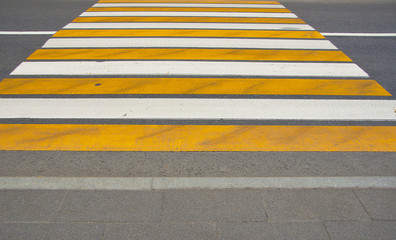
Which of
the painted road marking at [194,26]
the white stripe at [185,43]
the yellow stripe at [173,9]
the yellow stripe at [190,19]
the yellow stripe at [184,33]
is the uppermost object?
the yellow stripe at [173,9]

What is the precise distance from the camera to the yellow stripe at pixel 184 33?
8414 mm

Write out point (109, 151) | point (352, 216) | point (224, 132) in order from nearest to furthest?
point (352, 216) < point (109, 151) < point (224, 132)

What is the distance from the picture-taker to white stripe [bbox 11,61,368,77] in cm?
646

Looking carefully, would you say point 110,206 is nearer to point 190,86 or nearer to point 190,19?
point 190,86

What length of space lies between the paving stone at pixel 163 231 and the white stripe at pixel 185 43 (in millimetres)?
5157

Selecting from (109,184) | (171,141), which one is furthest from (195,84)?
(109,184)

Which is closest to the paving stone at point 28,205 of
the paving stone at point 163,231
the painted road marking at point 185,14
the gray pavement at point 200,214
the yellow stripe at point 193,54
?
the gray pavement at point 200,214

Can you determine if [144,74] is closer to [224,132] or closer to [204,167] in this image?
[224,132]

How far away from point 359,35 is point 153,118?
5.95 meters

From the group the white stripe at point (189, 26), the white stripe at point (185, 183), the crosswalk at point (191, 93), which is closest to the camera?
the white stripe at point (185, 183)

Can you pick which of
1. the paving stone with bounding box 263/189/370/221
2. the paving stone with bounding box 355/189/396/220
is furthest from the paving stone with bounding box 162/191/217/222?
the paving stone with bounding box 355/189/396/220

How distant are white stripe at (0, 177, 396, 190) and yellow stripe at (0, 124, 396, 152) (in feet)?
1.95

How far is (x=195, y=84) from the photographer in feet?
19.9

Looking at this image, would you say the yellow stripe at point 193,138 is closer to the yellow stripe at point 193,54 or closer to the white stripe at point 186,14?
the yellow stripe at point 193,54
